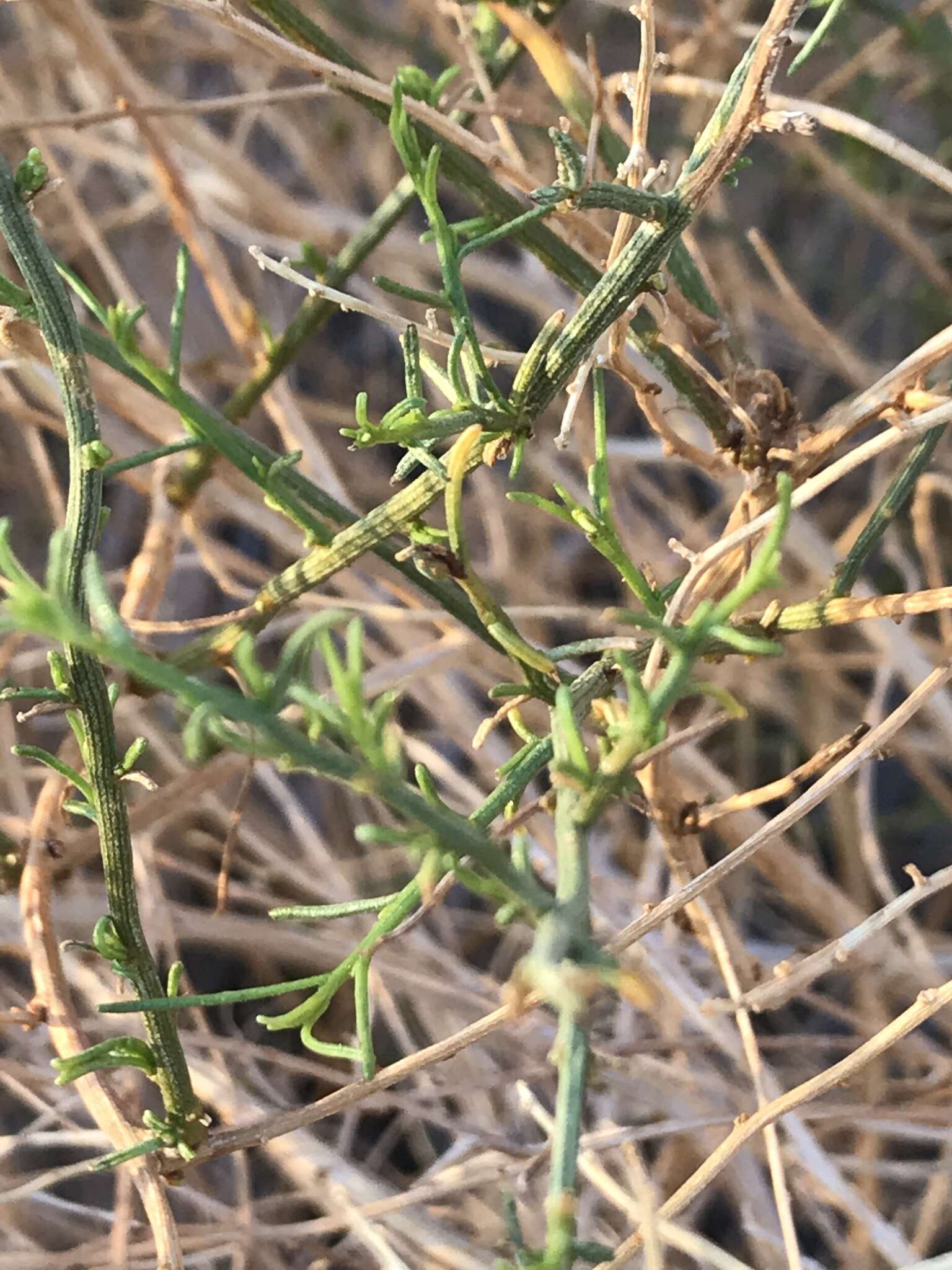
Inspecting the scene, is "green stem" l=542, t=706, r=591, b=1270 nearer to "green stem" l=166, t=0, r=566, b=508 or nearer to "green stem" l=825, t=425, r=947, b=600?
"green stem" l=825, t=425, r=947, b=600

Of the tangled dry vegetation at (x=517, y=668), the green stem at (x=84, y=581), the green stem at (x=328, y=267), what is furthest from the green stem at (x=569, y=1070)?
the green stem at (x=328, y=267)

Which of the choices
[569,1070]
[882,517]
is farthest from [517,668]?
[569,1070]

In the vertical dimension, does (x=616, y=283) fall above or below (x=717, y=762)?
above

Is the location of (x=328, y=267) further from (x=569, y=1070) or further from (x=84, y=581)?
Answer: (x=569, y=1070)

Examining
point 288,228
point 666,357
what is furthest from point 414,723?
point 666,357

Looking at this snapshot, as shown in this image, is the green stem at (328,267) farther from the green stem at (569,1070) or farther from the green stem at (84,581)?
the green stem at (569,1070)

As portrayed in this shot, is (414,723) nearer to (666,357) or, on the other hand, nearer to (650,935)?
(650,935)
